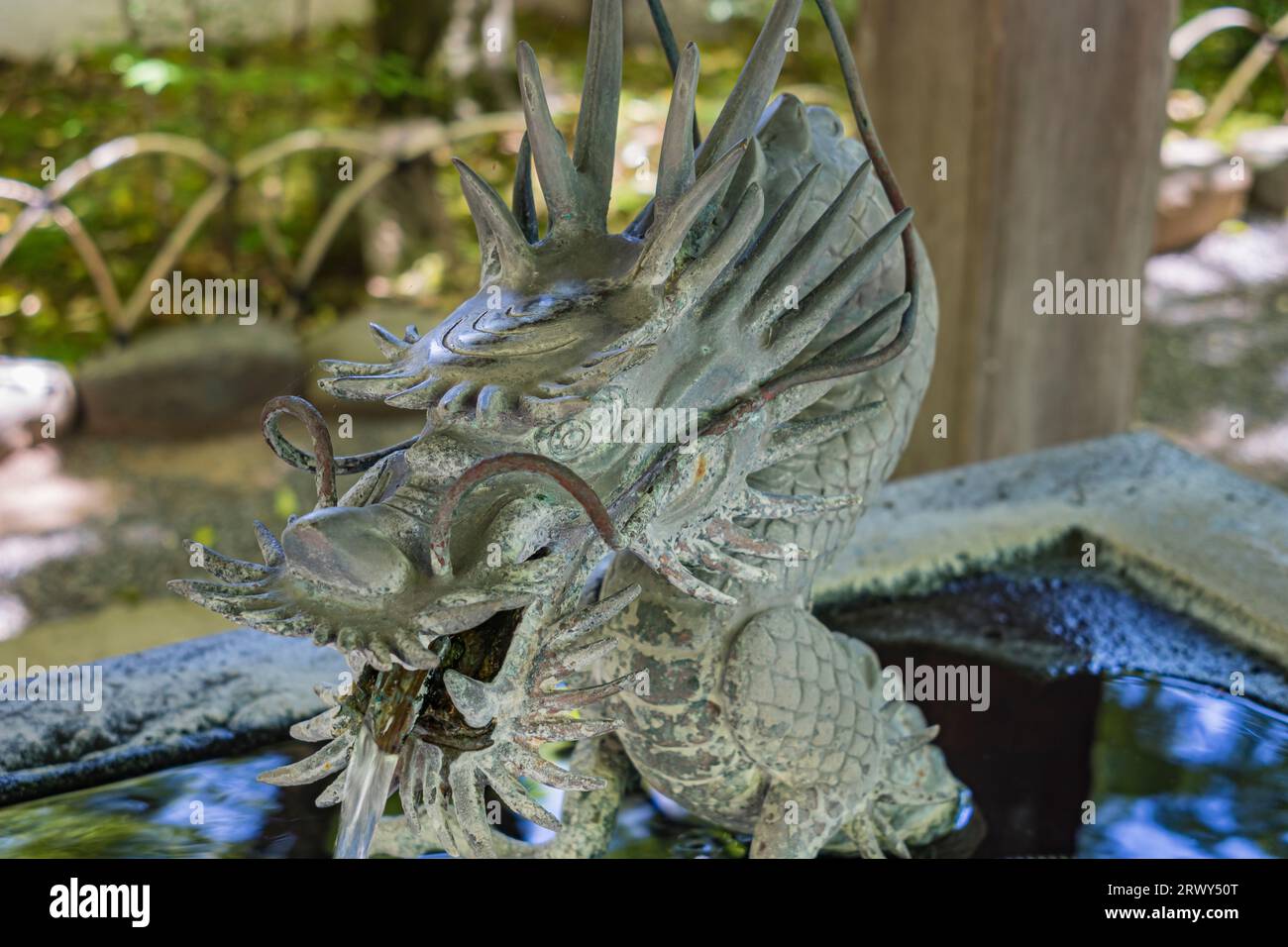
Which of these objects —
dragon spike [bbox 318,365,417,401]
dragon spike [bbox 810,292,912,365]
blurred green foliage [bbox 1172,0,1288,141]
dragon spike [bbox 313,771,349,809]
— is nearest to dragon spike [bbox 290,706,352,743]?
dragon spike [bbox 313,771,349,809]

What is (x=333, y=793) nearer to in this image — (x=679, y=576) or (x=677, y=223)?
(x=679, y=576)

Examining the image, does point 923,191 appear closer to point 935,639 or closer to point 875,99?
point 875,99

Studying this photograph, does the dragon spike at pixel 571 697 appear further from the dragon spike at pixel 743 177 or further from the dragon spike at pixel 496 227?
the dragon spike at pixel 743 177

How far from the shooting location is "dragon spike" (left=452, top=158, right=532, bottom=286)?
1745 mm

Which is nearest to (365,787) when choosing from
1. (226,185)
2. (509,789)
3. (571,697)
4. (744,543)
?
(509,789)

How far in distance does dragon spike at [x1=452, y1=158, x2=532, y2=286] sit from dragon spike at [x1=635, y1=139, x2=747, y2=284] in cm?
17

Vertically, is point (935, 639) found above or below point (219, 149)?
below

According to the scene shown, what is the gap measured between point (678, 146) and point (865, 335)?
17.8 inches

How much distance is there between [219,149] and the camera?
313 inches

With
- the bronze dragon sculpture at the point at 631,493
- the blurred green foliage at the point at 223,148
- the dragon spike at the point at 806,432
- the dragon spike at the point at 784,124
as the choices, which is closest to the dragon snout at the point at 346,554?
the bronze dragon sculpture at the point at 631,493

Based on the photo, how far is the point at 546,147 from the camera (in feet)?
5.91

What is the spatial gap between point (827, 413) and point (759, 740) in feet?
1.64

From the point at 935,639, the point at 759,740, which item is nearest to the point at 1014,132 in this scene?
the point at 935,639

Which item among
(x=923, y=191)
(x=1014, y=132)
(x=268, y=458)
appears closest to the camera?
(x=1014, y=132)
